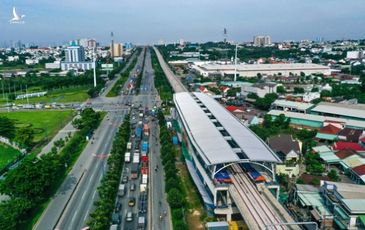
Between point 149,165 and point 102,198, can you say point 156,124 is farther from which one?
point 102,198

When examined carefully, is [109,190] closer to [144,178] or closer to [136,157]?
[144,178]

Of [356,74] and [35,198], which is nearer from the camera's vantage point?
[35,198]

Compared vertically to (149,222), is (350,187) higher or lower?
higher

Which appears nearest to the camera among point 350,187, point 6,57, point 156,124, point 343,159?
point 350,187

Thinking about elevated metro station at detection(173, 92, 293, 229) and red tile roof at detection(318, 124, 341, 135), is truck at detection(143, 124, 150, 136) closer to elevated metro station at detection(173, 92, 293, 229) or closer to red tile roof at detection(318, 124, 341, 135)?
elevated metro station at detection(173, 92, 293, 229)

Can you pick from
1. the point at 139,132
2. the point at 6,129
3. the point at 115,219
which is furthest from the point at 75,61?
the point at 115,219

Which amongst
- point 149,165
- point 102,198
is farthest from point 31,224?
point 149,165
